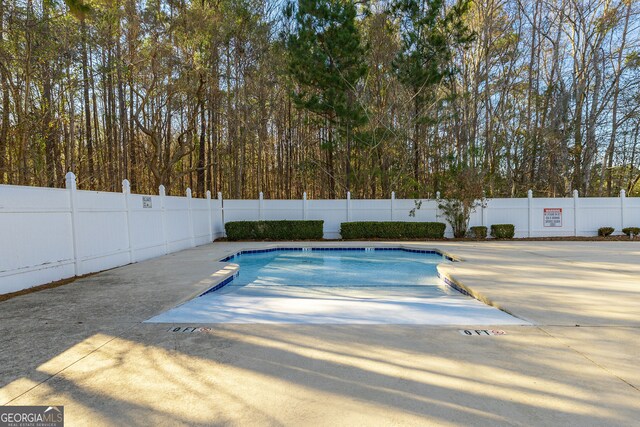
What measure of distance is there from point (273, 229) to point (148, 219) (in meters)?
5.02

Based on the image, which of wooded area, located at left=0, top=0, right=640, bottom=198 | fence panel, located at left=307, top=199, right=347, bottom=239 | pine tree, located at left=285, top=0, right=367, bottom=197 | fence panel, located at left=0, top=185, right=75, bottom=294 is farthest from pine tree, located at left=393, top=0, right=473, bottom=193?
fence panel, located at left=0, top=185, right=75, bottom=294

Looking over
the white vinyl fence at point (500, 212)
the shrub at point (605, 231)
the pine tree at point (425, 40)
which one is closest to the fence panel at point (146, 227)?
the white vinyl fence at point (500, 212)

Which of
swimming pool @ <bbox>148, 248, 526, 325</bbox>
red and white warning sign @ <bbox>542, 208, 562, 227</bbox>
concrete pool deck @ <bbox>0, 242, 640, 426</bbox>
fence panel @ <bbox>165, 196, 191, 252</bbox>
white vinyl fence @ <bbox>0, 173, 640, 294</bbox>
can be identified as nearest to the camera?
concrete pool deck @ <bbox>0, 242, 640, 426</bbox>

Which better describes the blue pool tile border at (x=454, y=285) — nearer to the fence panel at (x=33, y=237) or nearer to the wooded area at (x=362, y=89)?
the fence panel at (x=33, y=237)

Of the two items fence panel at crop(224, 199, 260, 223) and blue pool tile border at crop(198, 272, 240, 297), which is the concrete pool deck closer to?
blue pool tile border at crop(198, 272, 240, 297)

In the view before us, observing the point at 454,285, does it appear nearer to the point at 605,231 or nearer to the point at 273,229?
the point at 273,229

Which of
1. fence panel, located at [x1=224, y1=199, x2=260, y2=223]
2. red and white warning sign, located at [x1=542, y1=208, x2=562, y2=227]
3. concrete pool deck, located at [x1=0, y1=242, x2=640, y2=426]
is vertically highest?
fence panel, located at [x1=224, y1=199, x2=260, y2=223]

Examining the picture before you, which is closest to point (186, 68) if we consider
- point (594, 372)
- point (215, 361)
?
point (215, 361)

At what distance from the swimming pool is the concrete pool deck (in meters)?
0.26

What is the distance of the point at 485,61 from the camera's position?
49.9 feet

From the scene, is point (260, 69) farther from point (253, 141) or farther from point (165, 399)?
point (165, 399)

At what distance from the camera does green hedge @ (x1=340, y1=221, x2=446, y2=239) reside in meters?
12.2

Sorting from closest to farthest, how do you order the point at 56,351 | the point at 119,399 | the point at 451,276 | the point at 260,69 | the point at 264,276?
the point at 119,399
the point at 56,351
the point at 451,276
the point at 264,276
the point at 260,69

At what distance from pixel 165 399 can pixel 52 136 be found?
12.7m
